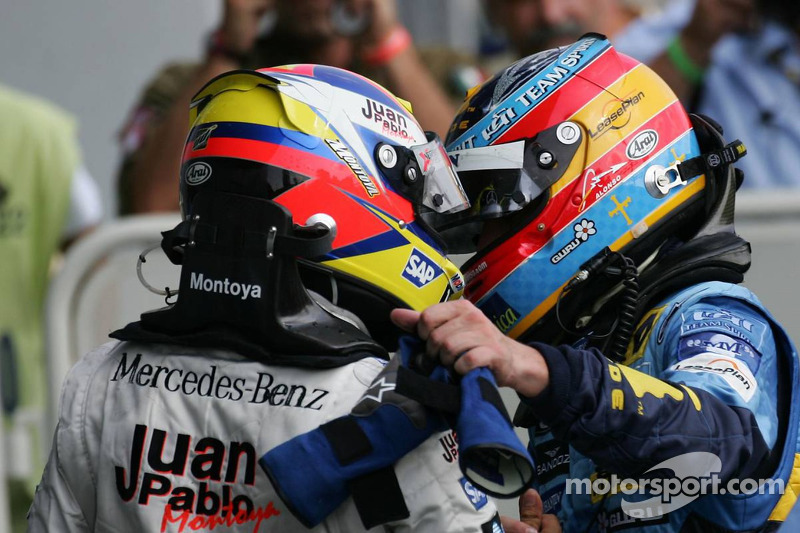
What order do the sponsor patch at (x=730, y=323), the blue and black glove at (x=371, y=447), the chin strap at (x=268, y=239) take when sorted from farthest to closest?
the sponsor patch at (x=730, y=323) → the chin strap at (x=268, y=239) → the blue and black glove at (x=371, y=447)

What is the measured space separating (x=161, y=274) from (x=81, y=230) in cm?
72

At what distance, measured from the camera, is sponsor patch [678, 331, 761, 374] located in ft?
7.28

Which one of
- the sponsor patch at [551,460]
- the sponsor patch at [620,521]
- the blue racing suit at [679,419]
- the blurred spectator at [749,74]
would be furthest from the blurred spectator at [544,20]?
the sponsor patch at [620,521]

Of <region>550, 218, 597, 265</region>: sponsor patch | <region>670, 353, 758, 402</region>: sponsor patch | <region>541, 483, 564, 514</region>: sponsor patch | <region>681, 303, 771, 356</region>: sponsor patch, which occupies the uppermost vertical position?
<region>550, 218, 597, 265</region>: sponsor patch

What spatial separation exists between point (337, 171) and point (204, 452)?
57cm

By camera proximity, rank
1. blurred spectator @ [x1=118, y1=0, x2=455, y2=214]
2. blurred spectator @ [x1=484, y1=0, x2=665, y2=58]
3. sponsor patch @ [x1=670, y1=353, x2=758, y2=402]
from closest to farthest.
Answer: sponsor patch @ [x1=670, y1=353, x2=758, y2=402]
blurred spectator @ [x1=118, y1=0, x2=455, y2=214]
blurred spectator @ [x1=484, y1=0, x2=665, y2=58]

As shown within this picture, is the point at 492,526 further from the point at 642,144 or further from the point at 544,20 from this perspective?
the point at 544,20

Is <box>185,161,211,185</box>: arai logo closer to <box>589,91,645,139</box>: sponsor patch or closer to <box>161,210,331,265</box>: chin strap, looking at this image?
<box>161,210,331,265</box>: chin strap

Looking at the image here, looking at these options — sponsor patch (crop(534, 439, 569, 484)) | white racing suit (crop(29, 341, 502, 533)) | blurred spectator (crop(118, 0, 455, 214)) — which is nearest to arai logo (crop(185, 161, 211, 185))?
white racing suit (crop(29, 341, 502, 533))

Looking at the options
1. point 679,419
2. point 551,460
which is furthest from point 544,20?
point 679,419

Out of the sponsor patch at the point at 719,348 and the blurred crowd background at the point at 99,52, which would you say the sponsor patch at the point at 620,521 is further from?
the blurred crowd background at the point at 99,52

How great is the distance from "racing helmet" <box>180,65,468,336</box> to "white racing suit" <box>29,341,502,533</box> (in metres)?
0.24

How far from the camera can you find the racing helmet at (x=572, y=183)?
2598mm

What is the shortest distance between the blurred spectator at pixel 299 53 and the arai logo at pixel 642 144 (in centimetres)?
222
